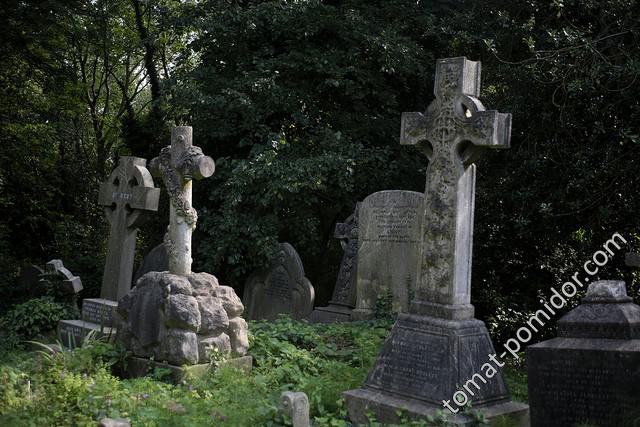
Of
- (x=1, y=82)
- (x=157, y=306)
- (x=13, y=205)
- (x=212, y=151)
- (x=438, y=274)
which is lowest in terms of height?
(x=157, y=306)

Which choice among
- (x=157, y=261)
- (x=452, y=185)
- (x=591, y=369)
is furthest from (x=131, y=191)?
(x=591, y=369)

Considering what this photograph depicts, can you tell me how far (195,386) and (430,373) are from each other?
6.94 feet

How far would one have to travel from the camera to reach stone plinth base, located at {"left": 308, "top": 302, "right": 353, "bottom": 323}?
10.7 metres

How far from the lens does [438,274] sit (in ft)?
19.6

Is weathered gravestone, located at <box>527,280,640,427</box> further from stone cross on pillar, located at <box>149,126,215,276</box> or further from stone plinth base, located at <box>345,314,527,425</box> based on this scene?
stone cross on pillar, located at <box>149,126,215,276</box>

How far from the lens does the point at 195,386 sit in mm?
6281

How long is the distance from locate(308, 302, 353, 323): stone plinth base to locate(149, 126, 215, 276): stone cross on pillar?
371 centimetres

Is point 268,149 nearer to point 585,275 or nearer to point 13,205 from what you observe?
point 585,275

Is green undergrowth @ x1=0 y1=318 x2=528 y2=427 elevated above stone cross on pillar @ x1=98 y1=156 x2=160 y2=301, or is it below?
below

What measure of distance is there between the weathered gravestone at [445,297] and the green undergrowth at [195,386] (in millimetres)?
414

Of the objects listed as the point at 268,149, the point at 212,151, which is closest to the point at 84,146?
the point at 212,151

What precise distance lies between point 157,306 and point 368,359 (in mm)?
2212

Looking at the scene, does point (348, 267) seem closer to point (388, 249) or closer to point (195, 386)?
point (388, 249)

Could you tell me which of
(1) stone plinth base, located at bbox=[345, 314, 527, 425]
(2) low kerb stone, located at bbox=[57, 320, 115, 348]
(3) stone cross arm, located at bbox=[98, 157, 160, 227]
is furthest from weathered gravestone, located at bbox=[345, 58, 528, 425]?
(3) stone cross arm, located at bbox=[98, 157, 160, 227]
